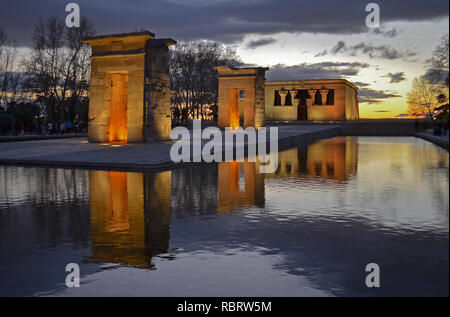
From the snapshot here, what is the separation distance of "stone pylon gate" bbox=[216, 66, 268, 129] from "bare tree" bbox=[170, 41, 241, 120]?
12057 mm

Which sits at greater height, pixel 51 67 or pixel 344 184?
pixel 51 67

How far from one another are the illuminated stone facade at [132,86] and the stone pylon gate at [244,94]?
13.4m

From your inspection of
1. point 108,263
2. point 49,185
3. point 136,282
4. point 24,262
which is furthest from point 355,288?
point 49,185

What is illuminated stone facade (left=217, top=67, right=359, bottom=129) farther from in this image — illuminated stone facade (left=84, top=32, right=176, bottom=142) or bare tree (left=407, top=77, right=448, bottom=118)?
illuminated stone facade (left=84, top=32, right=176, bottom=142)

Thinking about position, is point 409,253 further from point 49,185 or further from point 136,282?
point 49,185

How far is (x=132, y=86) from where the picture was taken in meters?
22.0

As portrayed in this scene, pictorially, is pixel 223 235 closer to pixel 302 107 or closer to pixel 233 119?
pixel 233 119

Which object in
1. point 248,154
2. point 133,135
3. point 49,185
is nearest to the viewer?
point 49,185

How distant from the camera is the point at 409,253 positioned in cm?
525

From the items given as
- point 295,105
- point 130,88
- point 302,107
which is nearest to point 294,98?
point 295,105

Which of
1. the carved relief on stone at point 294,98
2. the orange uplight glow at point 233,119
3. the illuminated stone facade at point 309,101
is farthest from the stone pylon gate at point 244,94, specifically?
the carved relief on stone at point 294,98

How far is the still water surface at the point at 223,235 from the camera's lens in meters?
4.34
